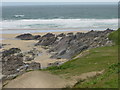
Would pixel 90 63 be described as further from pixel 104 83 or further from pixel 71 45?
pixel 71 45

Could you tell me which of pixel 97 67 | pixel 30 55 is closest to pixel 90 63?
pixel 97 67

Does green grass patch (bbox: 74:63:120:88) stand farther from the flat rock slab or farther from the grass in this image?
the flat rock slab

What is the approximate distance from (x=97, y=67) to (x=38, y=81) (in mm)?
7443

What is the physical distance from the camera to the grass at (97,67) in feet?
43.4

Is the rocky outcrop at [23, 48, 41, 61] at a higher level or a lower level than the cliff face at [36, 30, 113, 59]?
lower

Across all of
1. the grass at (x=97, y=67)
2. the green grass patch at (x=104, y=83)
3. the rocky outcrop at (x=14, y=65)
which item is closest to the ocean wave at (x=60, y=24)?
the rocky outcrop at (x=14, y=65)

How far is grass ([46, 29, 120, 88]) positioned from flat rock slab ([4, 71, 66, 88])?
989 millimetres

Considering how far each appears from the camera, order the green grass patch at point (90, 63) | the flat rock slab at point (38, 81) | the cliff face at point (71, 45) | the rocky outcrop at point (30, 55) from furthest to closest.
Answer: the cliff face at point (71, 45) → the rocky outcrop at point (30, 55) → the green grass patch at point (90, 63) → the flat rock slab at point (38, 81)

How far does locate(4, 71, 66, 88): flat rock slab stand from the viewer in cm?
1277

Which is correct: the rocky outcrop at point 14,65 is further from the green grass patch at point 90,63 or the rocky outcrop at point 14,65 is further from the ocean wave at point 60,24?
the ocean wave at point 60,24

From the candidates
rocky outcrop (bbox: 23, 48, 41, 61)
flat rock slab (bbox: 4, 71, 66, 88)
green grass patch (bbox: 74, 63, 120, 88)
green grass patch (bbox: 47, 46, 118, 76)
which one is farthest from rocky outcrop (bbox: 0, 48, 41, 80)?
green grass patch (bbox: 74, 63, 120, 88)

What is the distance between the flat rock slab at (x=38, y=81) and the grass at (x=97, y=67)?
989mm

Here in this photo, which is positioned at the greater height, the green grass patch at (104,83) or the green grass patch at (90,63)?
the green grass patch at (104,83)

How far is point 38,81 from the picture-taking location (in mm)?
12836
